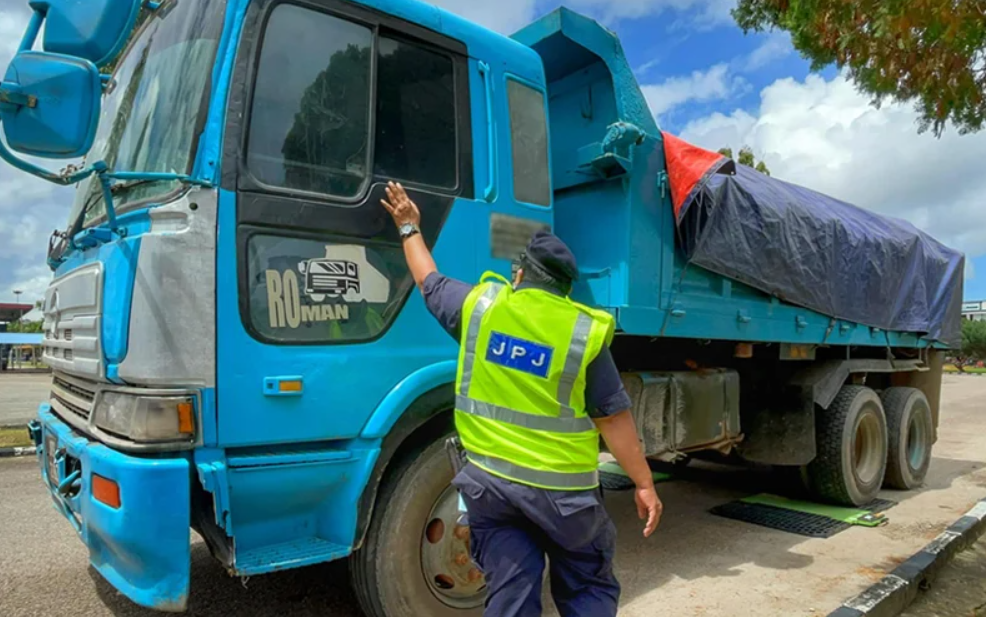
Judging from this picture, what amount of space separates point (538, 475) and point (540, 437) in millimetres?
122

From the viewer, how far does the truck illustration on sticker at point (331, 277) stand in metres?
2.72

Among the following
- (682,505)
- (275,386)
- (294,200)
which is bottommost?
(682,505)

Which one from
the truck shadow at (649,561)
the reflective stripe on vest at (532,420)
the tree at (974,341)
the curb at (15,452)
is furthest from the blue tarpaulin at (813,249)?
the tree at (974,341)

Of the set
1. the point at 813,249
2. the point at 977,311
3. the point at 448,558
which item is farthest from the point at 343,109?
the point at 977,311

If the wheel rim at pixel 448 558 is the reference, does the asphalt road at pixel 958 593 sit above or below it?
below

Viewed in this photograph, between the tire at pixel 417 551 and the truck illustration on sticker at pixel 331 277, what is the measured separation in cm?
83

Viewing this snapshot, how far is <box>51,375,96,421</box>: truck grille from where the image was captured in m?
2.80

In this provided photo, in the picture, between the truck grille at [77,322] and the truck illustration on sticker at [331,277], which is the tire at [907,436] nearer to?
the truck illustration on sticker at [331,277]

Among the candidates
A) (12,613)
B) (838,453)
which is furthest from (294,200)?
(838,453)

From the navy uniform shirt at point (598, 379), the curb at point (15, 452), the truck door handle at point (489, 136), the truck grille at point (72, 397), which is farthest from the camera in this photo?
the curb at point (15, 452)

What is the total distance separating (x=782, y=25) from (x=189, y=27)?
3.56m

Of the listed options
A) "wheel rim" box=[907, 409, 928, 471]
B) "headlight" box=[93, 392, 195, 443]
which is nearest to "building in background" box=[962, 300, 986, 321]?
"wheel rim" box=[907, 409, 928, 471]

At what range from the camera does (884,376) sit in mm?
7191

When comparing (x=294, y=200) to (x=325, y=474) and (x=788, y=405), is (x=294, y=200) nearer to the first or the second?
(x=325, y=474)
